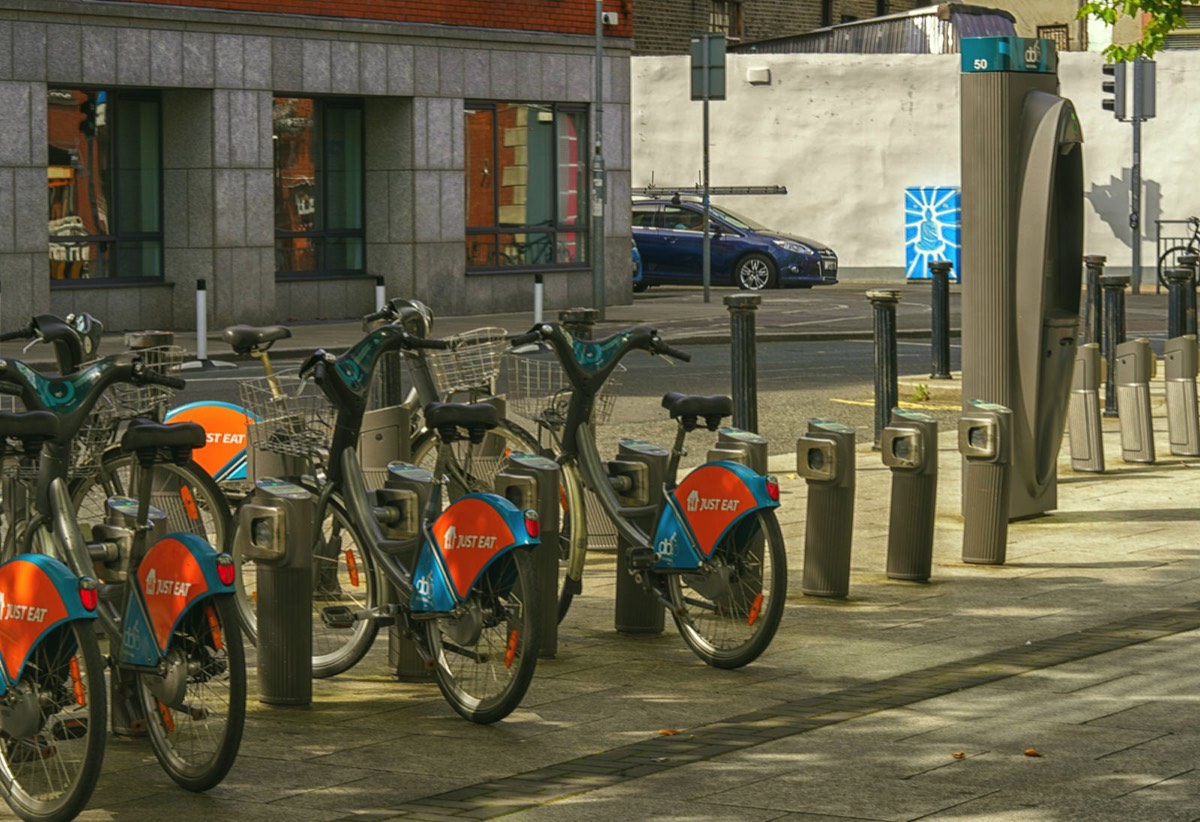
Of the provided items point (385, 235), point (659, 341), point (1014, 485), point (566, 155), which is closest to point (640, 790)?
point (659, 341)

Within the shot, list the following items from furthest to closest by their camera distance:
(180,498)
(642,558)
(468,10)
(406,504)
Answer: (468,10)
(180,498)
(642,558)
(406,504)

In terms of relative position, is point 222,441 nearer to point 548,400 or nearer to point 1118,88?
point 548,400

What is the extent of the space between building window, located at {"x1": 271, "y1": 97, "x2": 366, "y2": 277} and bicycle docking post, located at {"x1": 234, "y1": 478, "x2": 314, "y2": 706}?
1897 cm

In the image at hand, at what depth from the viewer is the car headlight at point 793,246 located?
33.1 m

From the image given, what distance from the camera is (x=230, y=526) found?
7711mm

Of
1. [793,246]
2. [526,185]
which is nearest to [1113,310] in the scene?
[526,185]

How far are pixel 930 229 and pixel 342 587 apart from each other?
23.0 metres

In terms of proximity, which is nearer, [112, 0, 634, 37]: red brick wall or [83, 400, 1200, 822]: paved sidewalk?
[83, 400, 1200, 822]: paved sidewalk

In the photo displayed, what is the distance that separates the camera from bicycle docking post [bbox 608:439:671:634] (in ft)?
26.1

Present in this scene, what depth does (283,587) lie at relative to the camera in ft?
22.8

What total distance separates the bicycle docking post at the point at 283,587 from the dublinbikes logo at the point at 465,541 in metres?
0.50

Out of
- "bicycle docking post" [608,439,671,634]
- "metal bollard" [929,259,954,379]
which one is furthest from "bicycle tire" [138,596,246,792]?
"metal bollard" [929,259,954,379]

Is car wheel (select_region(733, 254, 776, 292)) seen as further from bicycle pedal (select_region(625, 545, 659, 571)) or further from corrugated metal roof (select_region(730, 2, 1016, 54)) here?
bicycle pedal (select_region(625, 545, 659, 571))

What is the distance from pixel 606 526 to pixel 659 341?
236cm
